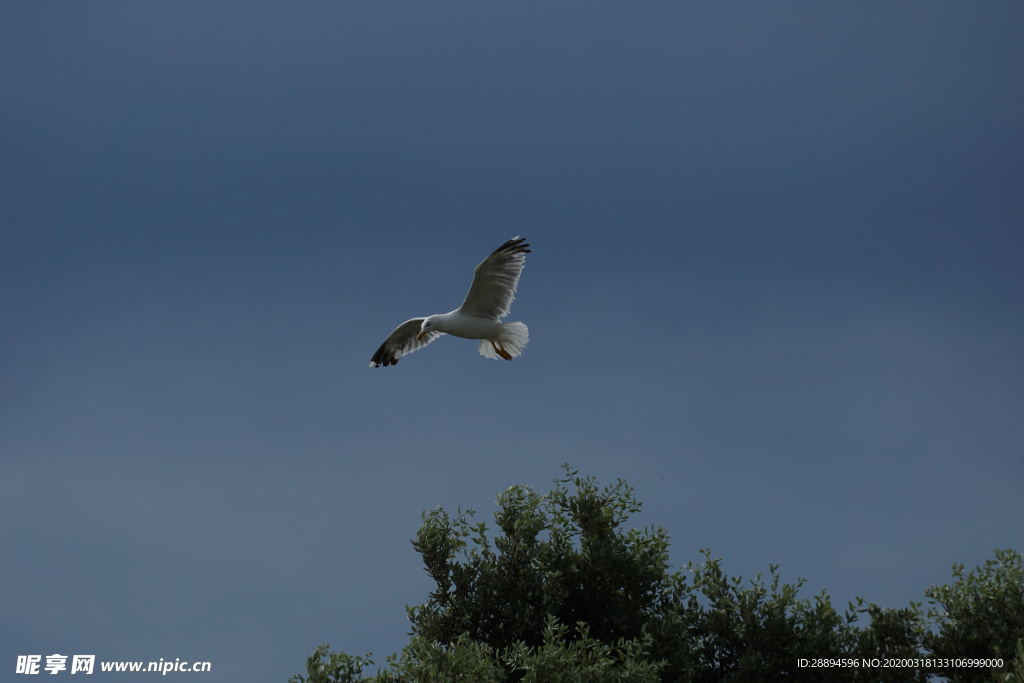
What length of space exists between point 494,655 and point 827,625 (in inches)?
197

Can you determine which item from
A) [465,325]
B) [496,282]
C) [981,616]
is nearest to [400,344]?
[465,325]

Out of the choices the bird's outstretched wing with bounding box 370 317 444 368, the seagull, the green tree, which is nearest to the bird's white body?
the seagull

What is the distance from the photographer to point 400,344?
54.2ft

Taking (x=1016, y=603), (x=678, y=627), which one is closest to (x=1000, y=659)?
(x=1016, y=603)

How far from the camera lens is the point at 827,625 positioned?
11250 mm

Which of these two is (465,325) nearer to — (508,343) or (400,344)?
(508,343)

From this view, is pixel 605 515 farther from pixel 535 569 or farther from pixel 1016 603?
pixel 1016 603

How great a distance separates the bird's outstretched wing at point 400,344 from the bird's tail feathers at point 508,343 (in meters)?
1.37

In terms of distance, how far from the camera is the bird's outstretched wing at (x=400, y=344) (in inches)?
635

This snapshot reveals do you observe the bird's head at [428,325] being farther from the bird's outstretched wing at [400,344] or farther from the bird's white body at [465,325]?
the bird's outstretched wing at [400,344]

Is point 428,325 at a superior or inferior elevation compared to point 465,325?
superior

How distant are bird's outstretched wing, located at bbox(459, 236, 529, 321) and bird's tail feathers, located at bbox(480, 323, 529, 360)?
1.07 feet

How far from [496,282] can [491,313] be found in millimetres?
791

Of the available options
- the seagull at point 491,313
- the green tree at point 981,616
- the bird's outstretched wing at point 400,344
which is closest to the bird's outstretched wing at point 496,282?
the seagull at point 491,313
